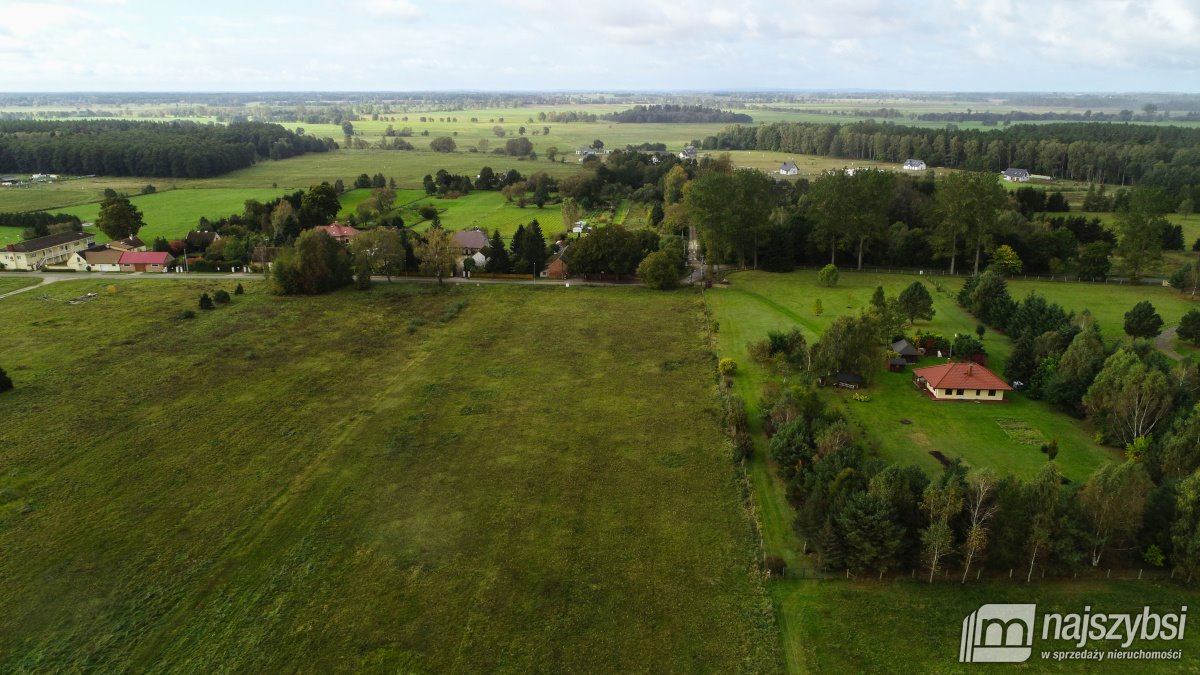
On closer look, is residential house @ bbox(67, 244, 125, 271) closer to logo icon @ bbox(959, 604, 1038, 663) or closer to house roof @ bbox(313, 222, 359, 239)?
house roof @ bbox(313, 222, 359, 239)

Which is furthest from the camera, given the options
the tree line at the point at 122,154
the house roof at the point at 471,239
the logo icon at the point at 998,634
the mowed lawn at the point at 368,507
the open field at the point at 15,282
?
the tree line at the point at 122,154

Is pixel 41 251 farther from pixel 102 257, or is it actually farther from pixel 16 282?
pixel 16 282

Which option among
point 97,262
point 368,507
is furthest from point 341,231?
point 368,507

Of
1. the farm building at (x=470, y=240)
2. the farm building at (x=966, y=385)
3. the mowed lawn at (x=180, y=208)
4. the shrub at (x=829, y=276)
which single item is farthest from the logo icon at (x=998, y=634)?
the mowed lawn at (x=180, y=208)

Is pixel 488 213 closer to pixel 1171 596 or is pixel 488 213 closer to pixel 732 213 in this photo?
pixel 732 213

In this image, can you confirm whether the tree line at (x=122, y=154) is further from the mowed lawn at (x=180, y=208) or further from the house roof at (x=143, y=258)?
the house roof at (x=143, y=258)

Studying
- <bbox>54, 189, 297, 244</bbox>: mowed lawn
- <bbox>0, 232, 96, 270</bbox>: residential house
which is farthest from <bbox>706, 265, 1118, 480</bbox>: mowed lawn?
<bbox>54, 189, 297, 244</bbox>: mowed lawn

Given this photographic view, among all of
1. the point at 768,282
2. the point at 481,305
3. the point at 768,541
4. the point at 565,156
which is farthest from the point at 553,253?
the point at 565,156
